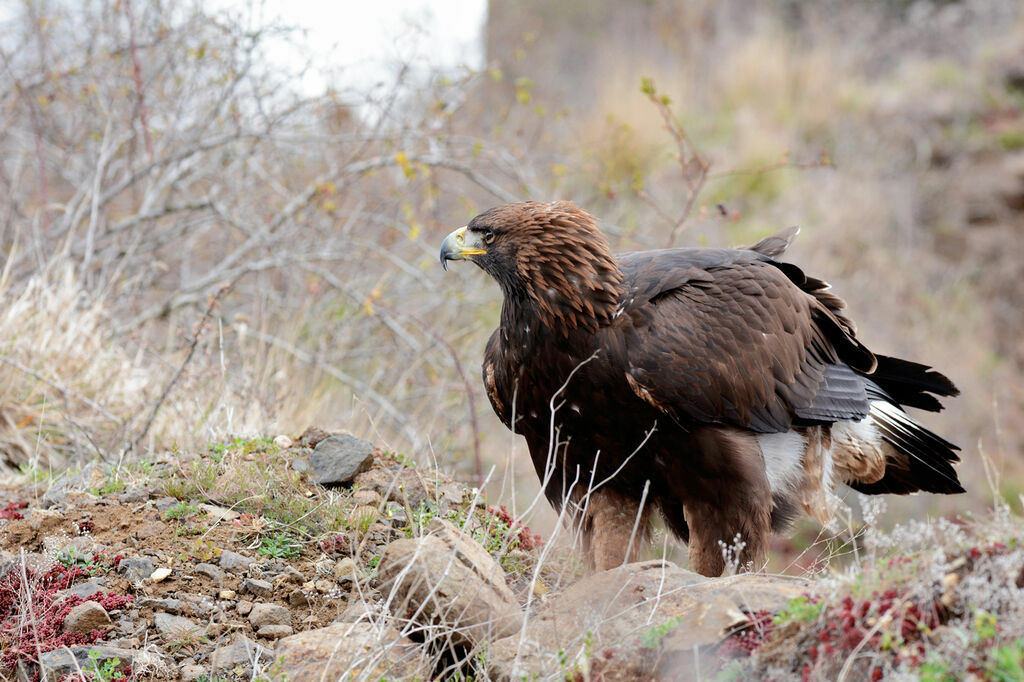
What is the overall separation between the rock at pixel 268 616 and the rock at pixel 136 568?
416 mm

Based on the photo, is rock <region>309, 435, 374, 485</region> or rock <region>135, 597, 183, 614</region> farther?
rock <region>309, 435, 374, 485</region>

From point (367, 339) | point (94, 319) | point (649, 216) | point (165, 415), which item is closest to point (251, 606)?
point (165, 415)

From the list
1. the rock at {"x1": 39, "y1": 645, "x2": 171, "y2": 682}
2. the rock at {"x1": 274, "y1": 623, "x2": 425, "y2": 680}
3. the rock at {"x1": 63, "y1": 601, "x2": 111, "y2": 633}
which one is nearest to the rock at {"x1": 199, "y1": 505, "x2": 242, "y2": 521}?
the rock at {"x1": 63, "y1": 601, "x2": 111, "y2": 633}

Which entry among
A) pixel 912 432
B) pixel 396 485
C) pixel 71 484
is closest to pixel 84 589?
pixel 71 484

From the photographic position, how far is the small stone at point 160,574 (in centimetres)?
328

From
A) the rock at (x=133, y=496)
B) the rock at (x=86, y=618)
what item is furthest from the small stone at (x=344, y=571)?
the rock at (x=133, y=496)

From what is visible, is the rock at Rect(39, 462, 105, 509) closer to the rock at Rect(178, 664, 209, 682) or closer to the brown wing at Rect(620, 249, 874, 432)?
the rock at Rect(178, 664, 209, 682)

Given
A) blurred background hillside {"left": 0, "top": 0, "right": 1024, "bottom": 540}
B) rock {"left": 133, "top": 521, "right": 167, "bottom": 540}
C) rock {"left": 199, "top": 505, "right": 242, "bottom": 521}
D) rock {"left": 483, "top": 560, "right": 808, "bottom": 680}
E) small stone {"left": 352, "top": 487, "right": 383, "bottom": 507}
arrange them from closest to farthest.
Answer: rock {"left": 483, "top": 560, "right": 808, "bottom": 680}, rock {"left": 133, "top": 521, "right": 167, "bottom": 540}, rock {"left": 199, "top": 505, "right": 242, "bottom": 521}, small stone {"left": 352, "top": 487, "right": 383, "bottom": 507}, blurred background hillside {"left": 0, "top": 0, "right": 1024, "bottom": 540}

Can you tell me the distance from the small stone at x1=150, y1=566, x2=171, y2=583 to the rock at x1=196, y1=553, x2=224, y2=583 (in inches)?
3.9

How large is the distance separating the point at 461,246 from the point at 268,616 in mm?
1643

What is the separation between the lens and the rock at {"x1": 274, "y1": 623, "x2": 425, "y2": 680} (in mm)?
2670

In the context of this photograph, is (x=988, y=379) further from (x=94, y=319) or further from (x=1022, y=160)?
(x=94, y=319)

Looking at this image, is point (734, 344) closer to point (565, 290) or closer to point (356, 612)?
point (565, 290)

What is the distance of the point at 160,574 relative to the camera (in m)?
3.28
